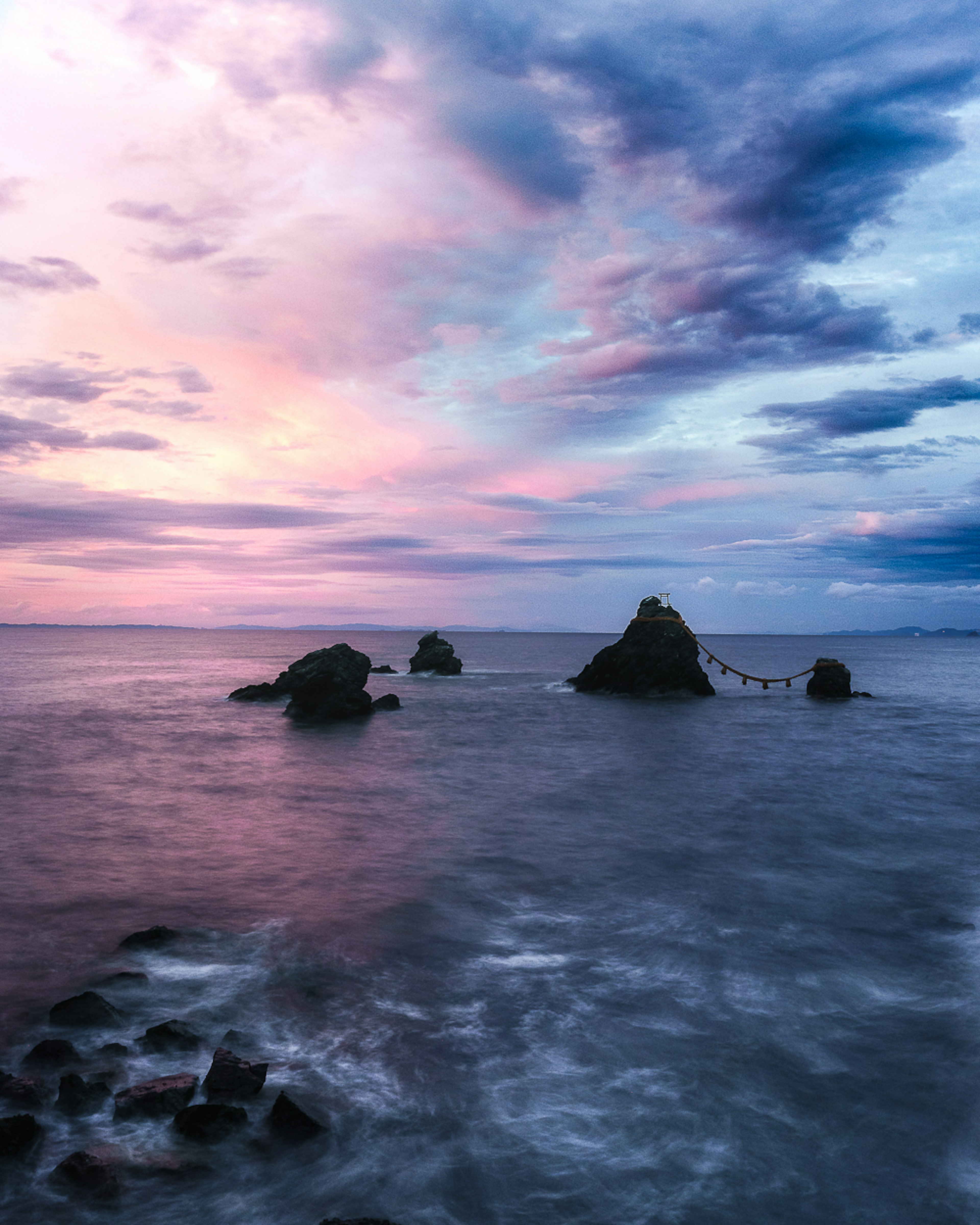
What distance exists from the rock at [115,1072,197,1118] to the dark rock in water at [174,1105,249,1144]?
0.17 m

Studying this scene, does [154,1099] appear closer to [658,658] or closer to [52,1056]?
[52,1056]

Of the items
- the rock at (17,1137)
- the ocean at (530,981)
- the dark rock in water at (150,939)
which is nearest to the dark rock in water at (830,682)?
the ocean at (530,981)

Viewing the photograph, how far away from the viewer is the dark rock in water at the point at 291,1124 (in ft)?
21.5

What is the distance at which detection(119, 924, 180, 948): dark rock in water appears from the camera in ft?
35.9

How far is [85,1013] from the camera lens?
27.9 ft

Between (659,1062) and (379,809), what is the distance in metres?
14.1

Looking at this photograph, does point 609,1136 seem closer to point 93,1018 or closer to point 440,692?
point 93,1018

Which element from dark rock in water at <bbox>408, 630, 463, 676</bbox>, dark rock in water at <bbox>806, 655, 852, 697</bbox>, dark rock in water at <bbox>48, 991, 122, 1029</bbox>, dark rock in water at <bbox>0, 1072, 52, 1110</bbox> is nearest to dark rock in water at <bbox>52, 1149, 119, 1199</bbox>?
dark rock in water at <bbox>0, 1072, 52, 1110</bbox>

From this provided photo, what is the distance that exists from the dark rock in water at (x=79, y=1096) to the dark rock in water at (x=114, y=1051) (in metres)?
0.72

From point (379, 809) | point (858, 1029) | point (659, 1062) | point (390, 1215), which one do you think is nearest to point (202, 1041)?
point (390, 1215)

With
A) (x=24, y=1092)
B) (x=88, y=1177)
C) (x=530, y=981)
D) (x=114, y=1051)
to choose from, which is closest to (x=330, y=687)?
(x=530, y=981)

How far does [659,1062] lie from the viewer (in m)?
8.12

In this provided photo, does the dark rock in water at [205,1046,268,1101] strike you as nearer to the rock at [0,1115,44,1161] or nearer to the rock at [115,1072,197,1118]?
the rock at [115,1072,197,1118]

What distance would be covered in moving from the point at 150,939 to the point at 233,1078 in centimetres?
488
